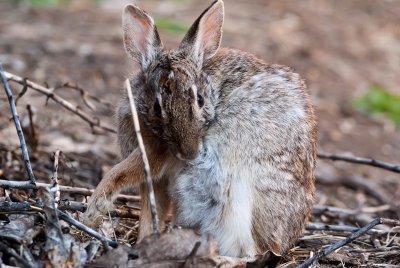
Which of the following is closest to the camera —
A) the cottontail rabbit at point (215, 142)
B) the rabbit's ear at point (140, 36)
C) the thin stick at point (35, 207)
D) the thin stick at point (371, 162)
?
the thin stick at point (35, 207)

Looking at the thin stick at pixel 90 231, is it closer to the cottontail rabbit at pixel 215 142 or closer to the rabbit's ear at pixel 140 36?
the cottontail rabbit at pixel 215 142

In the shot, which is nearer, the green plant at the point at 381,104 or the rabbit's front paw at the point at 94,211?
the rabbit's front paw at the point at 94,211

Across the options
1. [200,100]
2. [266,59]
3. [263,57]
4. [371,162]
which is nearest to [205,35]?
[200,100]

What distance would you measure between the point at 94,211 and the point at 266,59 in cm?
602

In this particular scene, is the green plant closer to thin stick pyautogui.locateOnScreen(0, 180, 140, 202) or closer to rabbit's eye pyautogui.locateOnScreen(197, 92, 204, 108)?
thin stick pyautogui.locateOnScreen(0, 180, 140, 202)

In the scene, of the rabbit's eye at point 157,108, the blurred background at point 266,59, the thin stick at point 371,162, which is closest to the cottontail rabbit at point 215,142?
the rabbit's eye at point 157,108

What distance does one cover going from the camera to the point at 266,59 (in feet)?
35.1

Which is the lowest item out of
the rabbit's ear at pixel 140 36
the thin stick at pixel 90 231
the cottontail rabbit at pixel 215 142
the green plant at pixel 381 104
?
the green plant at pixel 381 104

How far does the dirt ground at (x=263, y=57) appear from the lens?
8156 mm

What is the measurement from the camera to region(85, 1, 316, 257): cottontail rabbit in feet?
16.1

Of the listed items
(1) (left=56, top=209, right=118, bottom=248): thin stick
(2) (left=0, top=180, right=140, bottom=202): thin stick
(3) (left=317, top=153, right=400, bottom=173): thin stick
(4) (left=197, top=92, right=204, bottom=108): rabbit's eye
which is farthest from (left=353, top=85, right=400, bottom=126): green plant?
(1) (left=56, top=209, right=118, bottom=248): thin stick

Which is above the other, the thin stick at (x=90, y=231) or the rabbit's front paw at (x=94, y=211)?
the thin stick at (x=90, y=231)

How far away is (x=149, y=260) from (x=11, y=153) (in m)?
2.32

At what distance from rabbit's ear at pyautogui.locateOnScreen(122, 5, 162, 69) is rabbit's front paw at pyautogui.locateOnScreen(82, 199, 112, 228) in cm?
90
